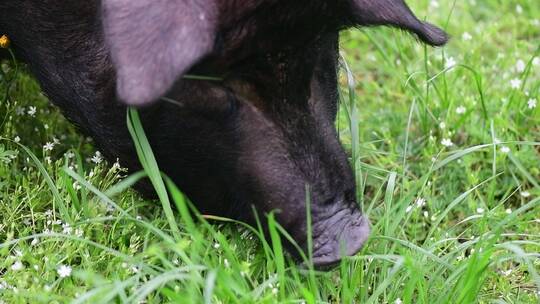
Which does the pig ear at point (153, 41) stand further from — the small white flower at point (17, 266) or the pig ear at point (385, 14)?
the small white flower at point (17, 266)

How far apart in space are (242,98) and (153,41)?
1.57 ft

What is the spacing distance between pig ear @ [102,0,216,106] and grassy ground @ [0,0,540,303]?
13.2 inches

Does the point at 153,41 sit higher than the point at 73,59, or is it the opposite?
the point at 153,41

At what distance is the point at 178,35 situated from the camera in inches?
113

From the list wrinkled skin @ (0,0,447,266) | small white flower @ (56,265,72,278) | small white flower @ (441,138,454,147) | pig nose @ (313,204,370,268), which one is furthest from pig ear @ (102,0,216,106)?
small white flower @ (441,138,454,147)

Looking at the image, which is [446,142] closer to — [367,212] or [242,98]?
[367,212]

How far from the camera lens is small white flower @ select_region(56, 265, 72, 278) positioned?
3115 mm

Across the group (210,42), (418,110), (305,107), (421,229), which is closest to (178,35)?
(210,42)

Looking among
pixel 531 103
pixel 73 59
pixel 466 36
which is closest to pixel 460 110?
pixel 531 103

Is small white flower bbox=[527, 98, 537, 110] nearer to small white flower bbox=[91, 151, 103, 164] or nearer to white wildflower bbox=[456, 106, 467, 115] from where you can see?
white wildflower bbox=[456, 106, 467, 115]

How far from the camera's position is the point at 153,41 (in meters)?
2.88

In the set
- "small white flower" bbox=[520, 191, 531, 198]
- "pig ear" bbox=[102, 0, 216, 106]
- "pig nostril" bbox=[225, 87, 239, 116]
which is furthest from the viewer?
"small white flower" bbox=[520, 191, 531, 198]

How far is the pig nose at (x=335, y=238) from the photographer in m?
3.30

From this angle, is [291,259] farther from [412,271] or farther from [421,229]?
[421,229]
